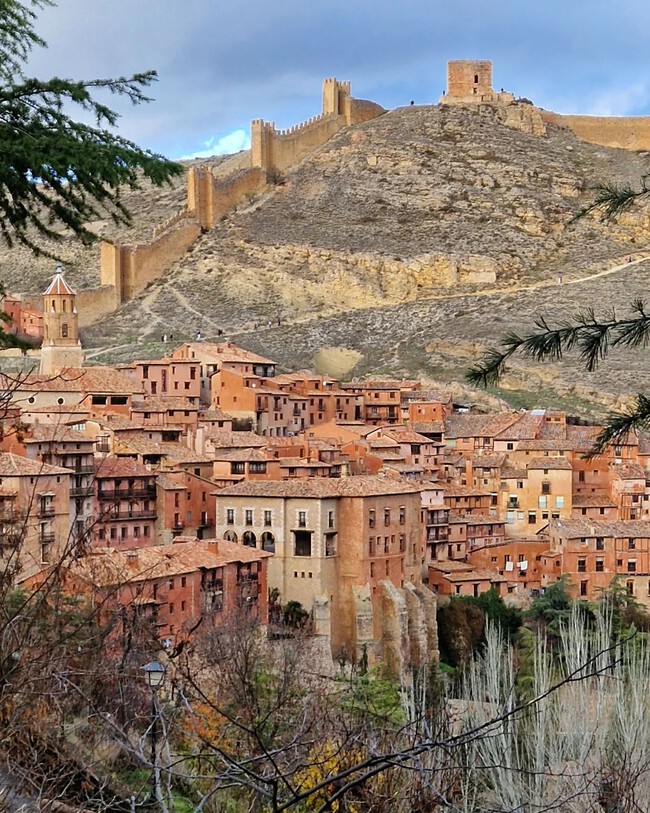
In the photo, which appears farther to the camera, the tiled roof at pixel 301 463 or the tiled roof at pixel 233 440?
the tiled roof at pixel 233 440

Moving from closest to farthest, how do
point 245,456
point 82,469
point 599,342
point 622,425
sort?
point 599,342 < point 622,425 < point 82,469 < point 245,456

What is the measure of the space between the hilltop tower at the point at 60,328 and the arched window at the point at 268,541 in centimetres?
Result: 2411

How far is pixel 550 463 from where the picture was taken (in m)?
57.6

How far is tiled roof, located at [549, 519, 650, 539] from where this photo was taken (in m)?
52.6

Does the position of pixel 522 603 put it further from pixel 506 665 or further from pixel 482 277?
pixel 482 277

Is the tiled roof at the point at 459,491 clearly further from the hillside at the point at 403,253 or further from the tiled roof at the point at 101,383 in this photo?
the hillside at the point at 403,253

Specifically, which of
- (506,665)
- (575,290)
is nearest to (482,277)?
(575,290)

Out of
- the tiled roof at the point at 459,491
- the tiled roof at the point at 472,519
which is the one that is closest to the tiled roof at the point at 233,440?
the tiled roof at the point at 459,491

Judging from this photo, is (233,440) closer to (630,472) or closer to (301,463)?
(301,463)

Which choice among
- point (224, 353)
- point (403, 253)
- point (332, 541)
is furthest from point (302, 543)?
point (403, 253)

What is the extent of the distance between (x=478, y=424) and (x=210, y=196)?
1375 inches

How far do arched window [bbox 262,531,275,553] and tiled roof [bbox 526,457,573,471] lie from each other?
14669 millimetres

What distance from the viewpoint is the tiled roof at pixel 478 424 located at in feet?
204

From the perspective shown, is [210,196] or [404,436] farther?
[210,196]
